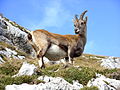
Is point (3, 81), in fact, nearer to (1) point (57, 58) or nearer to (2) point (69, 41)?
(1) point (57, 58)

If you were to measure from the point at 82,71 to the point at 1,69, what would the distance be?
499cm

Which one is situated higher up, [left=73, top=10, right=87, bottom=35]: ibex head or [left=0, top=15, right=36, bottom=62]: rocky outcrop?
[left=0, top=15, right=36, bottom=62]: rocky outcrop

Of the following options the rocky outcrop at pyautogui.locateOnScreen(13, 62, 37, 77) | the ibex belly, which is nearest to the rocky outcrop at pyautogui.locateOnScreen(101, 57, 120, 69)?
the ibex belly

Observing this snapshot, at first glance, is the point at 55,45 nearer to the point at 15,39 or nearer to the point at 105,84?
the point at 105,84

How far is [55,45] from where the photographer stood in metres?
15.4

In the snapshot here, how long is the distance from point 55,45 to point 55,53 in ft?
1.78

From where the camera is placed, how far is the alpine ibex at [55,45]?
49.0 feet

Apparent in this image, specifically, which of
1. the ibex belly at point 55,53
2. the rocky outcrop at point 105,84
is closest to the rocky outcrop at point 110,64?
the ibex belly at point 55,53

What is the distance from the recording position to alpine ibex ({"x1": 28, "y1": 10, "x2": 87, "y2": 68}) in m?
14.9

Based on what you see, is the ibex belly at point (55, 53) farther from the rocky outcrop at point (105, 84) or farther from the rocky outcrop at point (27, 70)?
the rocky outcrop at point (105, 84)

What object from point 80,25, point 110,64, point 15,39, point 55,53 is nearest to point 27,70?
point 55,53

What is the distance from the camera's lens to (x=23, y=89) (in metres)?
8.80

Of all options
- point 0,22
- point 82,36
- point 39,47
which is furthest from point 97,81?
point 0,22

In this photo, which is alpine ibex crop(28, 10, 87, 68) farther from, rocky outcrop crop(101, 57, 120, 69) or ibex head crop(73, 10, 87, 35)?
rocky outcrop crop(101, 57, 120, 69)
